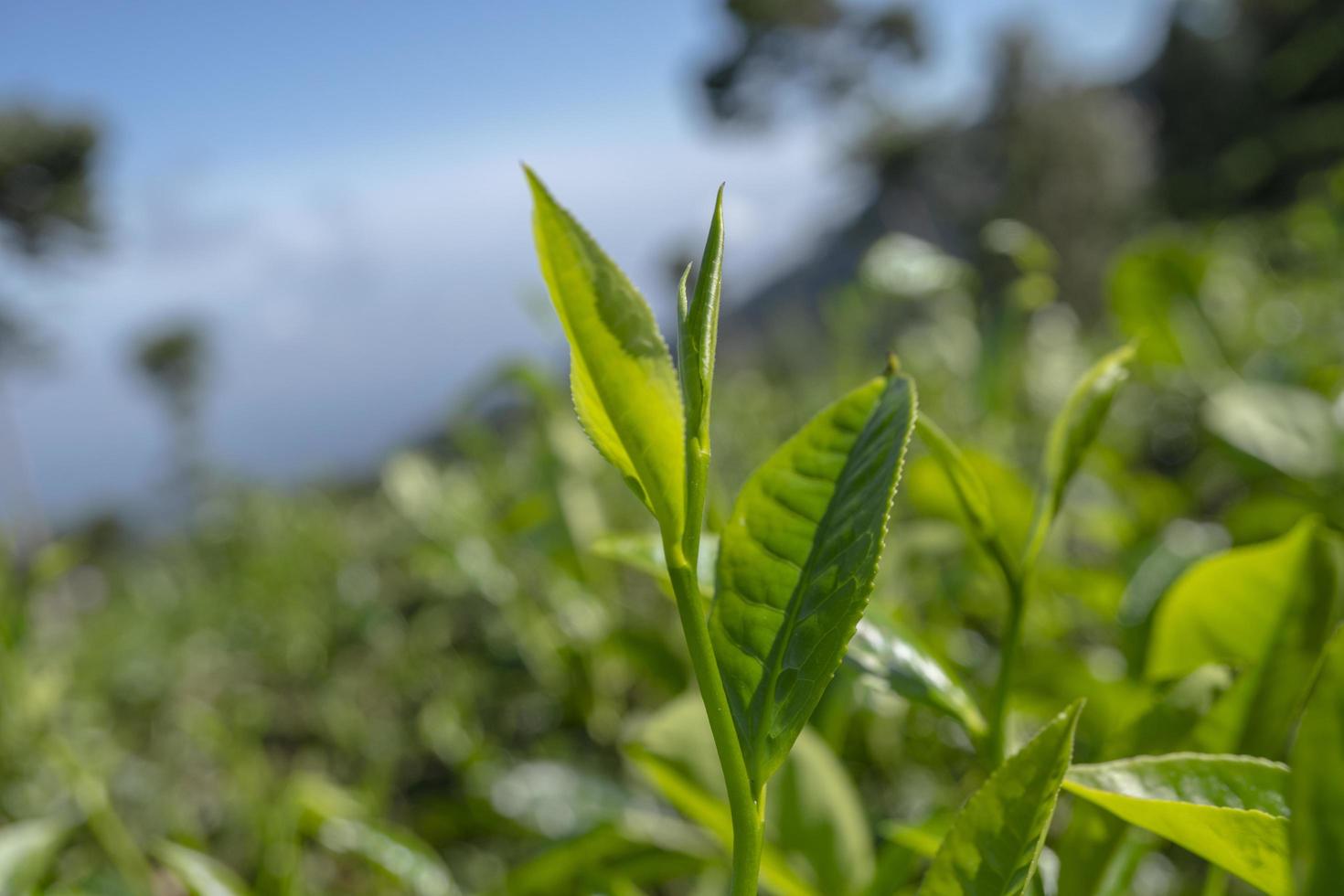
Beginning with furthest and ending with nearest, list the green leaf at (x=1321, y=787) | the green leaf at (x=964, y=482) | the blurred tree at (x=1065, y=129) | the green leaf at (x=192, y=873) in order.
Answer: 1. the blurred tree at (x=1065, y=129)
2. the green leaf at (x=192, y=873)
3. the green leaf at (x=964, y=482)
4. the green leaf at (x=1321, y=787)

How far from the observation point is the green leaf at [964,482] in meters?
0.33

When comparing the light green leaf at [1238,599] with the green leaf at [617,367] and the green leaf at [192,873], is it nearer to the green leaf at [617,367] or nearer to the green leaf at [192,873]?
the green leaf at [617,367]

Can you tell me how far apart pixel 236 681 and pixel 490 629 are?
598 millimetres

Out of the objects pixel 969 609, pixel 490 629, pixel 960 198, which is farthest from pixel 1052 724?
pixel 960 198

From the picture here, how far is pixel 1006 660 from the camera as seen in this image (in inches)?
13.3

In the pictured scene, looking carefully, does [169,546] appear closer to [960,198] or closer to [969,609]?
[969,609]

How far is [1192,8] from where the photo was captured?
16.8 meters

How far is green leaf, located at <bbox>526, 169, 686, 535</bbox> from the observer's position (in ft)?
0.74

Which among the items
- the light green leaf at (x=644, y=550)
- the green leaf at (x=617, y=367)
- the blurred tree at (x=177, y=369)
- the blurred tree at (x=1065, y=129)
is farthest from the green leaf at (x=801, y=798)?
the blurred tree at (x=177, y=369)

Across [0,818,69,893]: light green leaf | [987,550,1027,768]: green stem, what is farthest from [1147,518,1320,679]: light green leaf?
[0,818,69,893]: light green leaf

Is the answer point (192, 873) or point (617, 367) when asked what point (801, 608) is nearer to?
point (617, 367)

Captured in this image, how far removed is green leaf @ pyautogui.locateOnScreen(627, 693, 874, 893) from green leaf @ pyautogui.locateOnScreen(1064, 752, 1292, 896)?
0.25 m

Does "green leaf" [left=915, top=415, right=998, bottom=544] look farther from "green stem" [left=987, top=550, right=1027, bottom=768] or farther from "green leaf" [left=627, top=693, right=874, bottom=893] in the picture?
"green leaf" [left=627, top=693, right=874, bottom=893]

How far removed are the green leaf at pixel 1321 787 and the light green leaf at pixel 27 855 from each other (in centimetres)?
53
